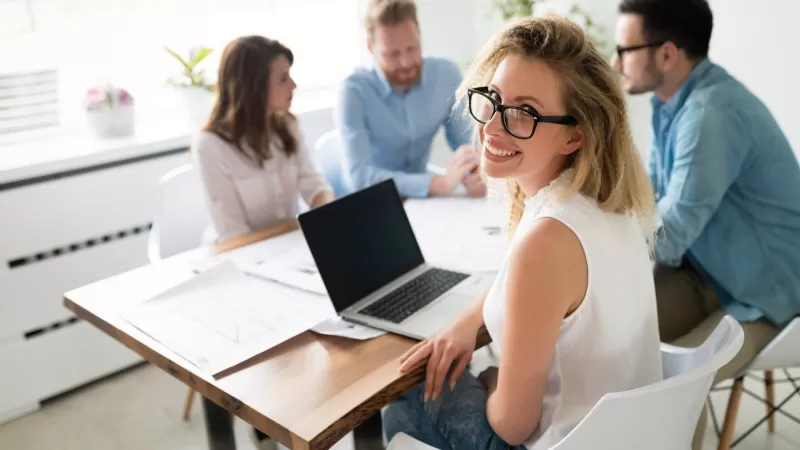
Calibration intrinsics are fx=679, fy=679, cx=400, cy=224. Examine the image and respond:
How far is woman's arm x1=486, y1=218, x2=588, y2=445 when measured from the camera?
3.35 feet

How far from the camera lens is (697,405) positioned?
108 centimetres

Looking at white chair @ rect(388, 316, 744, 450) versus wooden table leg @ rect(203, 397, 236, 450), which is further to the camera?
wooden table leg @ rect(203, 397, 236, 450)

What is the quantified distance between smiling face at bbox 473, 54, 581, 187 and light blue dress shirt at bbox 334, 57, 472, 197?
1.03 m

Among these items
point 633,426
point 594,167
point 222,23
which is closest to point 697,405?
point 633,426

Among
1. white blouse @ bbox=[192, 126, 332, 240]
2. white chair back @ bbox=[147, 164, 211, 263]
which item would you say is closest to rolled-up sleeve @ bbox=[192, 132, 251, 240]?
white blouse @ bbox=[192, 126, 332, 240]

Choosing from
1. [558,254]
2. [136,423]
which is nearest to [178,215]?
[136,423]

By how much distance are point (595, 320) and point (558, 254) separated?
14cm

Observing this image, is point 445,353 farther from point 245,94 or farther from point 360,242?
point 245,94

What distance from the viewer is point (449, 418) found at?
1268 millimetres

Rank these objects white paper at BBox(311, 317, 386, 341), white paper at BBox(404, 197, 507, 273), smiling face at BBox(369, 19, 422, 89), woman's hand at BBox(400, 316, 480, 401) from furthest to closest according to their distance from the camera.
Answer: smiling face at BBox(369, 19, 422, 89)
white paper at BBox(404, 197, 507, 273)
white paper at BBox(311, 317, 386, 341)
woman's hand at BBox(400, 316, 480, 401)

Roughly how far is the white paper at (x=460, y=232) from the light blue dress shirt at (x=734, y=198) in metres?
0.43

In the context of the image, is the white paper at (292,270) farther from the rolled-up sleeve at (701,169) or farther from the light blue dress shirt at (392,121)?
the rolled-up sleeve at (701,169)

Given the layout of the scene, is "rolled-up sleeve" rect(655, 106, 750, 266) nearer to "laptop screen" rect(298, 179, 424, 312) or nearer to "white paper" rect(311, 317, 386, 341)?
"laptop screen" rect(298, 179, 424, 312)

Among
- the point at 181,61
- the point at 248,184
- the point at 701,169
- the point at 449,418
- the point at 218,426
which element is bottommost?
the point at 218,426
